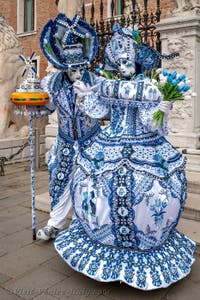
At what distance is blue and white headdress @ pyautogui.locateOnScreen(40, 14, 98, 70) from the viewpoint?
3.56m

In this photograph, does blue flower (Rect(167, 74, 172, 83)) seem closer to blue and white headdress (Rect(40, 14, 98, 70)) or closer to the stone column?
blue and white headdress (Rect(40, 14, 98, 70))

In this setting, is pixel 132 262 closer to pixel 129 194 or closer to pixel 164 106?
pixel 129 194

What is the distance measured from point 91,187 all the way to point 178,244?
942 mm

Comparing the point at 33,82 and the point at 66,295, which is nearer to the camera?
the point at 66,295

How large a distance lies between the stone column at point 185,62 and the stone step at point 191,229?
167cm

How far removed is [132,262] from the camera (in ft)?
9.53

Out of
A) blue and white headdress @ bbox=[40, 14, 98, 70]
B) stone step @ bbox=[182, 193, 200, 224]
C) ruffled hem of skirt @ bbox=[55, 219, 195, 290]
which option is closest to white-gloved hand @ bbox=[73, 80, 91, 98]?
blue and white headdress @ bbox=[40, 14, 98, 70]

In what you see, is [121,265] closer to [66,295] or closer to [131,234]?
[131,234]

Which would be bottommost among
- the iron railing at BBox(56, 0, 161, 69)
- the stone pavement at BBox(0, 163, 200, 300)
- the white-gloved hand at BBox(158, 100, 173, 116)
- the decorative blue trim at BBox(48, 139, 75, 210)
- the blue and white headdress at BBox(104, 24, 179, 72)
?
the stone pavement at BBox(0, 163, 200, 300)

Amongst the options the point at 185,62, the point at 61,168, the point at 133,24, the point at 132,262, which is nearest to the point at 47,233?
the point at 61,168

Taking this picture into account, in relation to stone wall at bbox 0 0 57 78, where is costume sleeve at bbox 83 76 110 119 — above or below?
below

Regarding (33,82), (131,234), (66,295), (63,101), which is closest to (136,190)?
(131,234)

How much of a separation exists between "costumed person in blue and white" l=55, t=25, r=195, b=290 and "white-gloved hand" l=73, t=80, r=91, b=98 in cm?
30

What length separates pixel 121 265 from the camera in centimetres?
290
